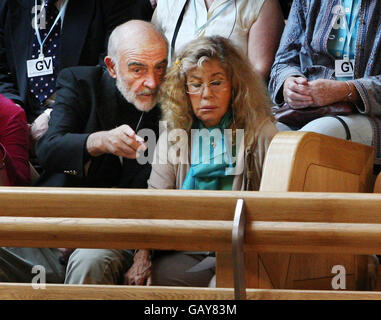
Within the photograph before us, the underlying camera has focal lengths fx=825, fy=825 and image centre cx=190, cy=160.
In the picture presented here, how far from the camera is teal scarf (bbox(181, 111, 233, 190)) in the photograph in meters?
2.21

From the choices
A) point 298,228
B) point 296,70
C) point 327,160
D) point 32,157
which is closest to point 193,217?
point 298,228

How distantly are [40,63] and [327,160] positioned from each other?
40.9 inches

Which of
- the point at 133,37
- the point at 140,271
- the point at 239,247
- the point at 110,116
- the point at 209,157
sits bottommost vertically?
the point at 140,271

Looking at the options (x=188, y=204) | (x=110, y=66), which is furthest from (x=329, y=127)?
(x=188, y=204)

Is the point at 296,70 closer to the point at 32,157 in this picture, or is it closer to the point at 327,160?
the point at 327,160

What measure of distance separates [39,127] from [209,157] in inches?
22.3

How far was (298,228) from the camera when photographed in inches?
57.0

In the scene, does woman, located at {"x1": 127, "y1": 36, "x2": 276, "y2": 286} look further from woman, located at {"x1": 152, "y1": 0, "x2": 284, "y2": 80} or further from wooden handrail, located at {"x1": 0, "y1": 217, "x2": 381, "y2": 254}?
wooden handrail, located at {"x1": 0, "y1": 217, "x2": 381, "y2": 254}

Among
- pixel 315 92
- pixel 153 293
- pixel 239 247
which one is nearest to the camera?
pixel 239 247

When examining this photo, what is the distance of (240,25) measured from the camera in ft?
7.81

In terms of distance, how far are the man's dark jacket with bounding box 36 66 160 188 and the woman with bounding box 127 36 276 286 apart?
10 centimetres

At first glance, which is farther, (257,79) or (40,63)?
(40,63)

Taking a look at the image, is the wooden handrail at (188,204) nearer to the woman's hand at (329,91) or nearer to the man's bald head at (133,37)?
the woman's hand at (329,91)

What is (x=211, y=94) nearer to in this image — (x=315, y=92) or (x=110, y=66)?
(x=315, y=92)
